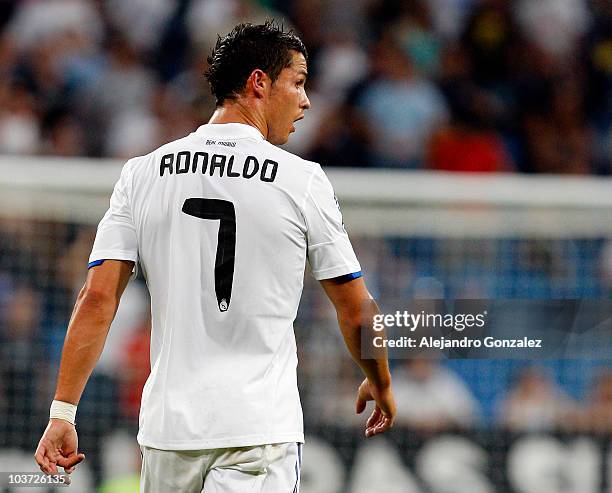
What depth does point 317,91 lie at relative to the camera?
7.97 m

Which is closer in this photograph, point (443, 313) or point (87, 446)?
point (443, 313)

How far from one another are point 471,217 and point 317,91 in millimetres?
2171

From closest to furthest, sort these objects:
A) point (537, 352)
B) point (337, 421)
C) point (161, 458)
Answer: point (161, 458)
point (537, 352)
point (337, 421)

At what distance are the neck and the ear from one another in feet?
0.16

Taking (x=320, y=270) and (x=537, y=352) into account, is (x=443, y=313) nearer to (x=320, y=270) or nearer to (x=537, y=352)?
(x=320, y=270)

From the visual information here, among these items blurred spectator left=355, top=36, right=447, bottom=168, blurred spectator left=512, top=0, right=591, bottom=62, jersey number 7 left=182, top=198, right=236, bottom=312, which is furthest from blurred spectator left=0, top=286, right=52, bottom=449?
blurred spectator left=512, top=0, right=591, bottom=62

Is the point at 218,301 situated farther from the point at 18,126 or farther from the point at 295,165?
→ the point at 18,126

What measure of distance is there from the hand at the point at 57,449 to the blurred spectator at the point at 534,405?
3487 mm

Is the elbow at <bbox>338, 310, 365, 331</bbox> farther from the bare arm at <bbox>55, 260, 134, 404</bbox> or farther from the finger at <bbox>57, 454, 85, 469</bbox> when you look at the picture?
the finger at <bbox>57, 454, 85, 469</bbox>

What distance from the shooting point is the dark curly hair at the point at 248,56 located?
3.09 metres

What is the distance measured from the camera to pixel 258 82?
10.2 ft

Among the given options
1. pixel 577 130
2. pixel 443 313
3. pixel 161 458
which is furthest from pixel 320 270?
pixel 577 130

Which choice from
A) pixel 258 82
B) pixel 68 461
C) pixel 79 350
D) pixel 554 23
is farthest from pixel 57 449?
pixel 554 23

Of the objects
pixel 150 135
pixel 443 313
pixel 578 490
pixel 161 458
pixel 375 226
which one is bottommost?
pixel 578 490
